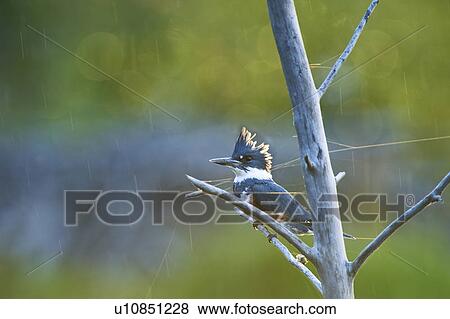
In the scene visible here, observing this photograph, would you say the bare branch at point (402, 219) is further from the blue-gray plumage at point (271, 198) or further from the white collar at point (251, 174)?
the white collar at point (251, 174)

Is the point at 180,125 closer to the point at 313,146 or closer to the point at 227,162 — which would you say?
the point at 227,162

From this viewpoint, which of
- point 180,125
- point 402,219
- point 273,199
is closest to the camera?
point 402,219

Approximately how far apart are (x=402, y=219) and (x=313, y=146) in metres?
0.18

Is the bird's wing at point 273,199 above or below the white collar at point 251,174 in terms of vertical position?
below

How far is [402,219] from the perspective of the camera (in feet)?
2.76

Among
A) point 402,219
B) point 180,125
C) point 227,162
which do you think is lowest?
point 402,219

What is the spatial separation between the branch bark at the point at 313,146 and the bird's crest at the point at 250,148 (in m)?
0.25

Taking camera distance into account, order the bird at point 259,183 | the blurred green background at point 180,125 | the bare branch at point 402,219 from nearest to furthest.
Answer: the bare branch at point 402,219
the bird at point 259,183
the blurred green background at point 180,125

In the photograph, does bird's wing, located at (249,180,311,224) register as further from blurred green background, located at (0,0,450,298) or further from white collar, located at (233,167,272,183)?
blurred green background, located at (0,0,450,298)

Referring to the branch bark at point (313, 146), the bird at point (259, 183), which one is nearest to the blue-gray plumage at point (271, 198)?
the bird at point (259, 183)

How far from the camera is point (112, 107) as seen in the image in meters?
1.45

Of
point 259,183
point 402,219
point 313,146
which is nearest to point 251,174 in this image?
point 259,183

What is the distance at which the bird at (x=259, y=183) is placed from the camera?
1.08 meters

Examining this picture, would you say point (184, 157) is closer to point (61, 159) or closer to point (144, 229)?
point (144, 229)
